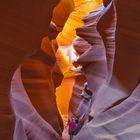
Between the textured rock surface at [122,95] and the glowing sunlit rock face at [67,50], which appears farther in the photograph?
the glowing sunlit rock face at [67,50]

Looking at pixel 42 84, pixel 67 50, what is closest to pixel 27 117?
pixel 42 84

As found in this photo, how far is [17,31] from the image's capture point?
1.31 feet

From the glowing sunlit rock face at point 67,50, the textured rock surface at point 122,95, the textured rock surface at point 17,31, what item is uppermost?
the textured rock surface at point 17,31

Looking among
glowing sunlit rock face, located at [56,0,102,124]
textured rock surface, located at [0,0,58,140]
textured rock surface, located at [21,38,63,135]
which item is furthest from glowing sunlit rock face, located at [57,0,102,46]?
textured rock surface, located at [0,0,58,140]

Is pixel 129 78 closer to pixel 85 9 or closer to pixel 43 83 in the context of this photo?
pixel 43 83

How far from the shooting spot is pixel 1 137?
0.45 m

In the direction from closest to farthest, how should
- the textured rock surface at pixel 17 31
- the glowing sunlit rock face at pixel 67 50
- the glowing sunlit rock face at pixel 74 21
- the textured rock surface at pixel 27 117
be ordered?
1. the textured rock surface at pixel 17 31
2. the textured rock surface at pixel 27 117
3. the glowing sunlit rock face at pixel 67 50
4. the glowing sunlit rock face at pixel 74 21

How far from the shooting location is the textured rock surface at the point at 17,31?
0.39 meters

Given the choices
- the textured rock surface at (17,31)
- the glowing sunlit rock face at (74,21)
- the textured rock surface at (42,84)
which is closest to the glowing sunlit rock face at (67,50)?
the glowing sunlit rock face at (74,21)

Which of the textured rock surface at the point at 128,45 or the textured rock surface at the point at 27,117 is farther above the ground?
the textured rock surface at the point at 128,45

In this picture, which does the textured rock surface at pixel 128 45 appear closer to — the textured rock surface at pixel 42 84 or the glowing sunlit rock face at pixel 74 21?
the textured rock surface at pixel 42 84

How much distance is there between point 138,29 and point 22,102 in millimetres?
193

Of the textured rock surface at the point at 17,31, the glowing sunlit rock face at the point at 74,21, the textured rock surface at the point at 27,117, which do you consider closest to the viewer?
the textured rock surface at the point at 17,31

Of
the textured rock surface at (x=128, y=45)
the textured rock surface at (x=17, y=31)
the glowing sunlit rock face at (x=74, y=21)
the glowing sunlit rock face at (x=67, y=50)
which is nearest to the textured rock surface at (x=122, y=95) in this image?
the textured rock surface at (x=128, y=45)
